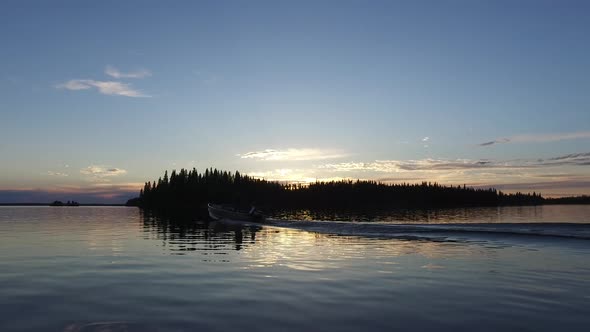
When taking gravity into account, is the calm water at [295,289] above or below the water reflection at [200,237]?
above

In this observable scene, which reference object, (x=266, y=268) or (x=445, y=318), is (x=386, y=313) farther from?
(x=266, y=268)

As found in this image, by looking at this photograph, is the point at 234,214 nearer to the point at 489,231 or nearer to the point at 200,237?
the point at 200,237

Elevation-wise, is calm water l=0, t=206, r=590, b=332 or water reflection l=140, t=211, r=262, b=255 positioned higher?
calm water l=0, t=206, r=590, b=332

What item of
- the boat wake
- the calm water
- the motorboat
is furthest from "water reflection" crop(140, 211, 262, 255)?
the motorboat

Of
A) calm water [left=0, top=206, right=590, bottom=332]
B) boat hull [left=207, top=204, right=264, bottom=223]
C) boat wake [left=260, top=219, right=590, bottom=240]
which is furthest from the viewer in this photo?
boat hull [left=207, top=204, right=264, bottom=223]

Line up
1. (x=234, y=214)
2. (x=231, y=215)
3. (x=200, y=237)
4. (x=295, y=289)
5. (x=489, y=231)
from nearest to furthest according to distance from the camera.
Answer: (x=295, y=289)
(x=200, y=237)
(x=489, y=231)
(x=234, y=214)
(x=231, y=215)

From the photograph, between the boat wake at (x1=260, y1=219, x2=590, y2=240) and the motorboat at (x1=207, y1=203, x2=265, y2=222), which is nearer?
the boat wake at (x1=260, y1=219, x2=590, y2=240)

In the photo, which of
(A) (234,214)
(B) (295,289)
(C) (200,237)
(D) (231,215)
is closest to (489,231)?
(C) (200,237)

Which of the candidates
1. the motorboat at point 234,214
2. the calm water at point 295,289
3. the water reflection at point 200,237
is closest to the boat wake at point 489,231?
the calm water at point 295,289

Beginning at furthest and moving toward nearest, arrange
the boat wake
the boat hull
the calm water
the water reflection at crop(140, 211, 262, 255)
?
the boat hull → the boat wake → the water reflection at crop(140, 211, 262, 255) → the calm water

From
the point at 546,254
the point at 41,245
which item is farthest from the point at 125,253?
the point at 546,254

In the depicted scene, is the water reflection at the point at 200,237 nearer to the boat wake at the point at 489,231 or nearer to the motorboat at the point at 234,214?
the boat wake at the point at 489,231

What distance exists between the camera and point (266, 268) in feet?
72.6

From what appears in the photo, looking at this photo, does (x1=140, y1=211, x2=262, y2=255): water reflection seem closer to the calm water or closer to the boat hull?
the calm water
